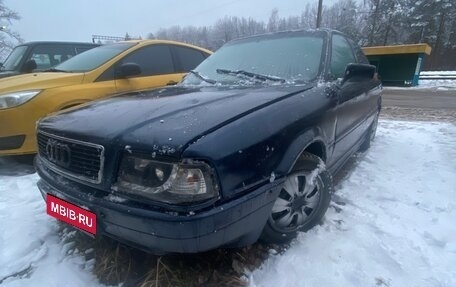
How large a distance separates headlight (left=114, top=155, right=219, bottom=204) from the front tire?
658mm

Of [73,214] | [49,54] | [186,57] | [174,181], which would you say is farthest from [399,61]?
[73,214]

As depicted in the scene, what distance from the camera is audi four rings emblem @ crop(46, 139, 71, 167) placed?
1.88 metres

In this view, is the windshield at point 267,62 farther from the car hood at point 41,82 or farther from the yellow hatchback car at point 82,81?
the car hood at point 41,82

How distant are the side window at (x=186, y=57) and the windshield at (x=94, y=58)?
78 cm

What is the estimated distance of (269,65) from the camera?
9.30 ft

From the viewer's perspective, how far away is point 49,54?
6.96 meters

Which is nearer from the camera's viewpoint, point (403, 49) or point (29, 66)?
point (29, 66)

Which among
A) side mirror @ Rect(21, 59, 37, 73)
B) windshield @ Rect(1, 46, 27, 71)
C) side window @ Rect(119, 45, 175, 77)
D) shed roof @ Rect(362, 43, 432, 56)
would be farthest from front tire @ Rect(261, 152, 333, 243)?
shed roof @ Rect(362, 43, 432, 56)

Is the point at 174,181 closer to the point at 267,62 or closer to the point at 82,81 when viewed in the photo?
the point at 267,62

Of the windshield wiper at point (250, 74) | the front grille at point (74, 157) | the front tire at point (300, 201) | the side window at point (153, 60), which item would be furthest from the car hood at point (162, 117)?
the side window at point (153, 60)

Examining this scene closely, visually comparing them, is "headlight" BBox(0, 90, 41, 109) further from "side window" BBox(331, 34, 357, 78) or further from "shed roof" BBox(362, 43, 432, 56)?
"shed roof" BBox(362, 43, 432, 56)

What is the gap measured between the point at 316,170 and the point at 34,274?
1956 mm

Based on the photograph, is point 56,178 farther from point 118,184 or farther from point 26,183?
point 26,183

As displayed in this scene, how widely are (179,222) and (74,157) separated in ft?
2.63
